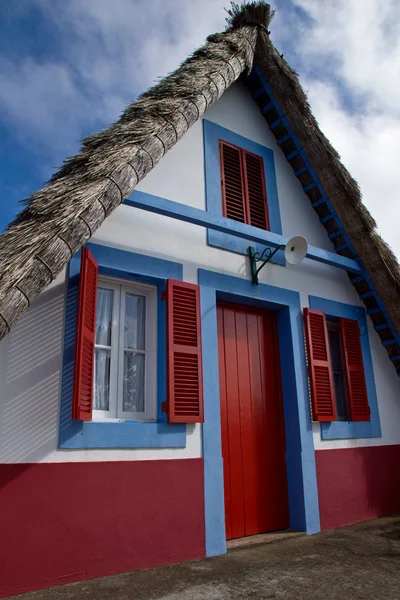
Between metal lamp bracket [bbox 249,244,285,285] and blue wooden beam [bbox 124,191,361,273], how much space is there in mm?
96

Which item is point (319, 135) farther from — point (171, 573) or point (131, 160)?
point (171, 573)

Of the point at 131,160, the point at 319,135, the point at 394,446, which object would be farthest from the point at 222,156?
the point at 394,446

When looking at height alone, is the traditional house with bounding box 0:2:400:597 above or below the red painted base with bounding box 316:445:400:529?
above

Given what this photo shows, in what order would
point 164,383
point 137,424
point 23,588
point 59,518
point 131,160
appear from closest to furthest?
point 23,588 → point 59,518 → point 131,160 → point 137,424 → point 164,383

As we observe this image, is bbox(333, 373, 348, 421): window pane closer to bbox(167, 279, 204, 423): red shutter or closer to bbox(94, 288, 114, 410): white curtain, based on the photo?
bbox(167, 279, 204, 423): red shutter

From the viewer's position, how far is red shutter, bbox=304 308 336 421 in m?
5.15

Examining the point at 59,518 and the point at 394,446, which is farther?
the point at 394,446

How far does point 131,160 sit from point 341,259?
315 cm

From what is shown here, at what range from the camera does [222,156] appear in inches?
222

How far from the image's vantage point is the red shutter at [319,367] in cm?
515

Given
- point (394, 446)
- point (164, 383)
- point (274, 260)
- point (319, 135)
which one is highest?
point (319, 135)

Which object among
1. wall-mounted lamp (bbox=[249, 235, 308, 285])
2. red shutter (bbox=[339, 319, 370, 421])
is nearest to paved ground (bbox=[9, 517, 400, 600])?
red shutter (bbox=[339, 319, 370, 421])

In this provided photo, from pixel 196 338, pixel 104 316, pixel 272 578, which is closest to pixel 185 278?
pixel 196 338

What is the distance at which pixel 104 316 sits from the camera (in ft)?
14.0
